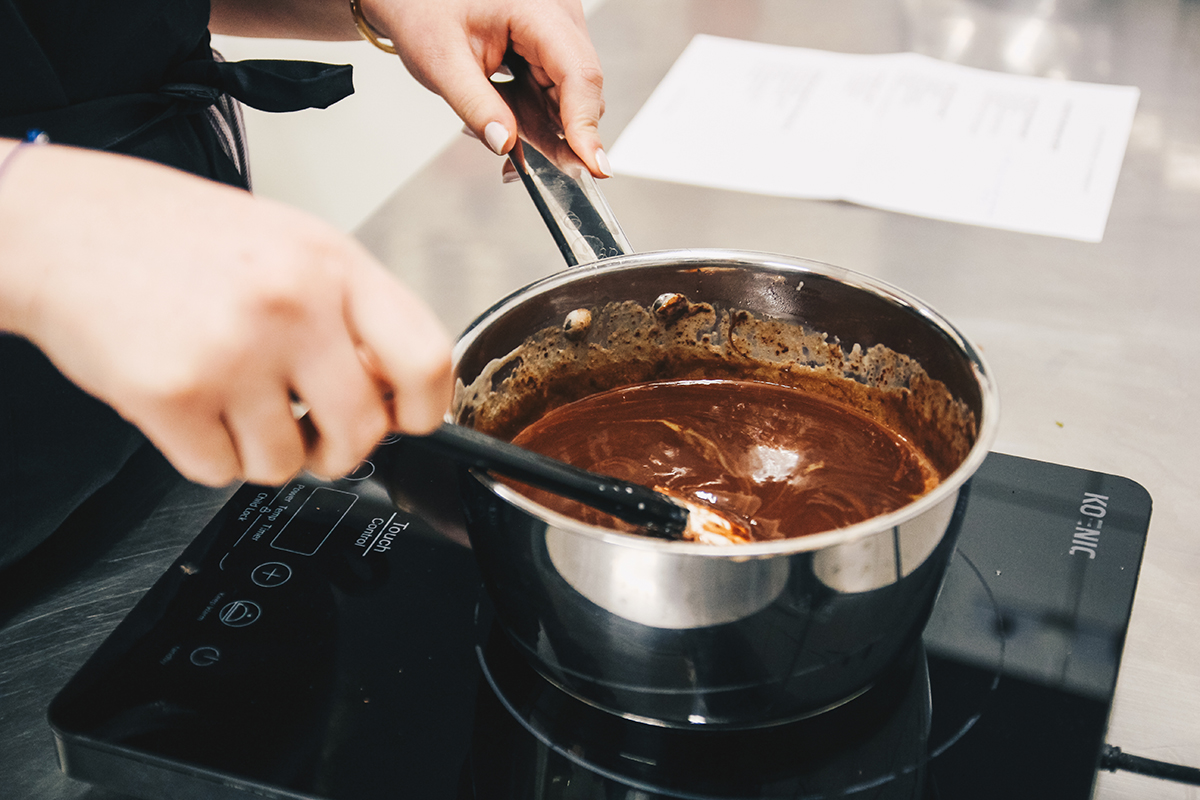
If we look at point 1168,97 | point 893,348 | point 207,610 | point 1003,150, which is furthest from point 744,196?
point 207,610

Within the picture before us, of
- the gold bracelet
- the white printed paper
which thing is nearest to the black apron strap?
the gold bracelet

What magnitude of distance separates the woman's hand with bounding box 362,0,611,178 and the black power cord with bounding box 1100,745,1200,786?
0.55m

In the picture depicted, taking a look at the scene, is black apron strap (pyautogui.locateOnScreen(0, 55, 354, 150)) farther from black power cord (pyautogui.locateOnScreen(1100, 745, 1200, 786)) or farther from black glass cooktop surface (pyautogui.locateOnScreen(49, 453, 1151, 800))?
black power cord (pyautogui.locateOnScreen(1100, 745, 1200, 786))

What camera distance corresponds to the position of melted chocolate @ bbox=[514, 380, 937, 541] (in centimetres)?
69

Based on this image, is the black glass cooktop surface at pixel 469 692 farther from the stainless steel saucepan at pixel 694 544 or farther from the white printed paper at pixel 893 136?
the white printed paper at pixel 893 136

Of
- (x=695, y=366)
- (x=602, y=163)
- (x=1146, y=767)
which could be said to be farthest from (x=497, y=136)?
(x=1146, y=767)

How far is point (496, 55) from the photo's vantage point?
0.96 m

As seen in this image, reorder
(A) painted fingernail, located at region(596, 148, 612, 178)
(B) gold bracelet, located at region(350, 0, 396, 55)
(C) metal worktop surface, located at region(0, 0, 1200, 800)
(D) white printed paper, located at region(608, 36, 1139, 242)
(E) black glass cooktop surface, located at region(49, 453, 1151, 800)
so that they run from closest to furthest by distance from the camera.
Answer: (E) black glass cooktop surface, located at region(49, 453, 1151, 800) → (C) metal worktop surface, located at region(0, 0, 1200, 800) → (A) painted fingernail, located at region(596, 148, 612, 178) → (B) gold bracelet, located at region(350, 0, 396, 55) → (D) white printed paper, located at region(608, 36, 1139, 242)

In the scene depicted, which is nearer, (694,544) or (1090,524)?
(694,544)

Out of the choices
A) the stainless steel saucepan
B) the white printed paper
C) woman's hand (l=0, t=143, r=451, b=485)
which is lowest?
the white printed paper

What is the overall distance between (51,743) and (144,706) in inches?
3.0

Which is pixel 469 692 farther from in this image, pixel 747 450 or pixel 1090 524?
pixel 1090 524

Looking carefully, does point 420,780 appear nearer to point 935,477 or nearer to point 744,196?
point 935,477

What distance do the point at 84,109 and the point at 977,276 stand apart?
2.81 feet
